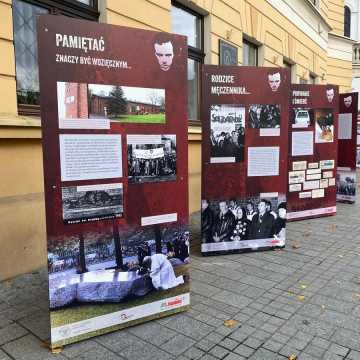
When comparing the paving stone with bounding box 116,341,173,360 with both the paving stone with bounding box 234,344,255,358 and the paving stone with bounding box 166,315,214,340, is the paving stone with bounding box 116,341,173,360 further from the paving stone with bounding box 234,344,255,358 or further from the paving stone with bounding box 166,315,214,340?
the paving stone with bounding box 234,344,255,358

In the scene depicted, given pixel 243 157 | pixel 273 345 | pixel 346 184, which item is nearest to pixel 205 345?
pixel 273 345

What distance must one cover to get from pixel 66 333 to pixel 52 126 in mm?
1418

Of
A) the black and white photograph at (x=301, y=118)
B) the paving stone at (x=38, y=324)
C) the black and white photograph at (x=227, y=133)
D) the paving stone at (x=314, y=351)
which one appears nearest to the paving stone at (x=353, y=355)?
the paving stone at (x=314, y=351)

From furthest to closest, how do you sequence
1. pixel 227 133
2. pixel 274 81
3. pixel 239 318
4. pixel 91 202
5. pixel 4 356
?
pixel 274 81 → pixel 227 133 → pixel 239 318 → pixel 91 202 → pixel 4 356

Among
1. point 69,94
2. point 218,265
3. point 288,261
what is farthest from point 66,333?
point 288,261

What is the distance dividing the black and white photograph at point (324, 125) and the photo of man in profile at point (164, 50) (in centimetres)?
424

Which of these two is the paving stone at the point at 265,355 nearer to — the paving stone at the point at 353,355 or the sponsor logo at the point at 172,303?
the paving stone at the point at 353,355

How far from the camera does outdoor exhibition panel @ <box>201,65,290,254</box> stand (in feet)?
14.8

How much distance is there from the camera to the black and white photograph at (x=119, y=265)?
267cm

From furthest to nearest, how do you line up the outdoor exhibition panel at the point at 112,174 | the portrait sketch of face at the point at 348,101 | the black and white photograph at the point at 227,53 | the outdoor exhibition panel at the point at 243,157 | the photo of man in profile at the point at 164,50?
the portrait sketch of face at the point at 348,101 < the black and white photograph at the point at 227,53 < the outdoor exhibition panel at the point at 243,157 < the photo of man in profile at the point at 164,50 < the outdoor exhibition panel at the point at 112,174

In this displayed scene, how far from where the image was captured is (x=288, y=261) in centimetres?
460

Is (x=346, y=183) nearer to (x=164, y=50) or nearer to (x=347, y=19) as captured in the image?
(x=164, y=50)

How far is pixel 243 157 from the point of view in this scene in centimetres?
474

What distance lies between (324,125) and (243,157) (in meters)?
2.60
